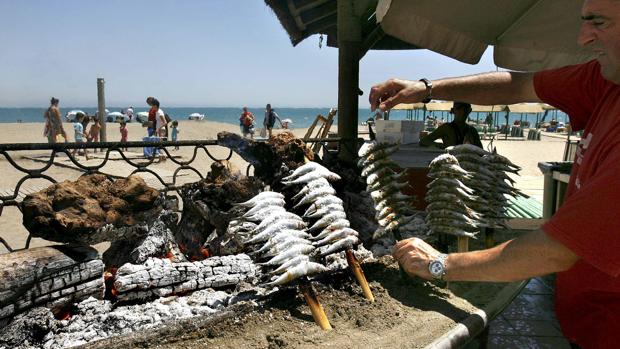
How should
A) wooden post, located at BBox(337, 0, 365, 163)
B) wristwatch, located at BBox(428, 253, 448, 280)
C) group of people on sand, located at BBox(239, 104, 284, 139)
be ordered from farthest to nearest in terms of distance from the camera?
group of people on sand, located at BBox(239, 104, 284, 139)
wooden post, located at BBox(337, 0, 365, 163)
wristwatch, located at BBox(428, 253, 448, 280)

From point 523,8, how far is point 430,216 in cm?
321

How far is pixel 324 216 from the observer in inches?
100.0

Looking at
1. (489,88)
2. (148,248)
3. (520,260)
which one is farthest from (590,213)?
(148,248)

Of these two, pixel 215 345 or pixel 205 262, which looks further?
pixel 205 262

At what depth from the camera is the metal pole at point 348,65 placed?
4891 millimetres

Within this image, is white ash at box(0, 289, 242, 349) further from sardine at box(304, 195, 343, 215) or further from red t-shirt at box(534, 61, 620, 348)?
red t-shirt at box(534, 61, 620, 348)

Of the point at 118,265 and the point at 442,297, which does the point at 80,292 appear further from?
the point at 442,297

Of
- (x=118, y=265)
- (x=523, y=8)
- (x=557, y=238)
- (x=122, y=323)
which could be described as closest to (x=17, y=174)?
(x=118, y=265)

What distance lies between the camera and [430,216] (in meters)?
2.62

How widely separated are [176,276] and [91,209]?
67cm

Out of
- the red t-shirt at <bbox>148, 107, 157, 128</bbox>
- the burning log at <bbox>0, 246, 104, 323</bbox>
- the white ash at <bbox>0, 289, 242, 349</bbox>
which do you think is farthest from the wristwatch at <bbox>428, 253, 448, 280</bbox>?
the red t-shirt at <bbox>148, 107, 157, 128</bbox>

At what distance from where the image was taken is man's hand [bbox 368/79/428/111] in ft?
8.15

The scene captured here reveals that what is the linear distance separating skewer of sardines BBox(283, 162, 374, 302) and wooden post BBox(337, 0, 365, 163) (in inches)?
85.5

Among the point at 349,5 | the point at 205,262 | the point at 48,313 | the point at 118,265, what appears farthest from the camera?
the point at 349,5
